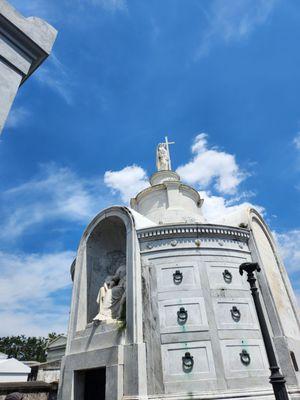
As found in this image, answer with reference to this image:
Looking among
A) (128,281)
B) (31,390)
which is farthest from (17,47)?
(31,390)

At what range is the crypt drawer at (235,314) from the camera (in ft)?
34.7

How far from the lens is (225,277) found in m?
11.6

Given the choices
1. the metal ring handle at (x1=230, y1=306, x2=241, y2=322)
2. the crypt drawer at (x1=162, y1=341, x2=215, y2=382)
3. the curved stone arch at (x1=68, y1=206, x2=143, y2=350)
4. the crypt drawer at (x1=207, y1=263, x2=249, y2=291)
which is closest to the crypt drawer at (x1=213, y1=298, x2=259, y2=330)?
the metal ring handle at (x1=230, y1=306, x2=241, y2=322)

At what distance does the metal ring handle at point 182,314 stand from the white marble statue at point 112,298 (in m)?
2.52

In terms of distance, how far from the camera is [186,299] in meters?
10.9

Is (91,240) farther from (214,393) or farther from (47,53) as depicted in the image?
(47,53)

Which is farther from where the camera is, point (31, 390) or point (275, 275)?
point (275, 275)

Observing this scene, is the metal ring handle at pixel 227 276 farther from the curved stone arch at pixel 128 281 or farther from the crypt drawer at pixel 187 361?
the curved stone arch at pixel 128 281

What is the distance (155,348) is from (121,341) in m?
1.24

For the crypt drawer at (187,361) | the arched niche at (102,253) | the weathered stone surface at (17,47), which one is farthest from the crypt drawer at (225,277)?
the weathered stone surface at (17,47)

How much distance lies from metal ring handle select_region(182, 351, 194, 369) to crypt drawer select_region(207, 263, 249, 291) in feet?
8.49

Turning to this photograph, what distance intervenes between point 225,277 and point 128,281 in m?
3.89

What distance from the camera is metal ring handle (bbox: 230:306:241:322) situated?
10758mm

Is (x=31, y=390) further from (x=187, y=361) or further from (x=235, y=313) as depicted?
(x=235, y=313)
